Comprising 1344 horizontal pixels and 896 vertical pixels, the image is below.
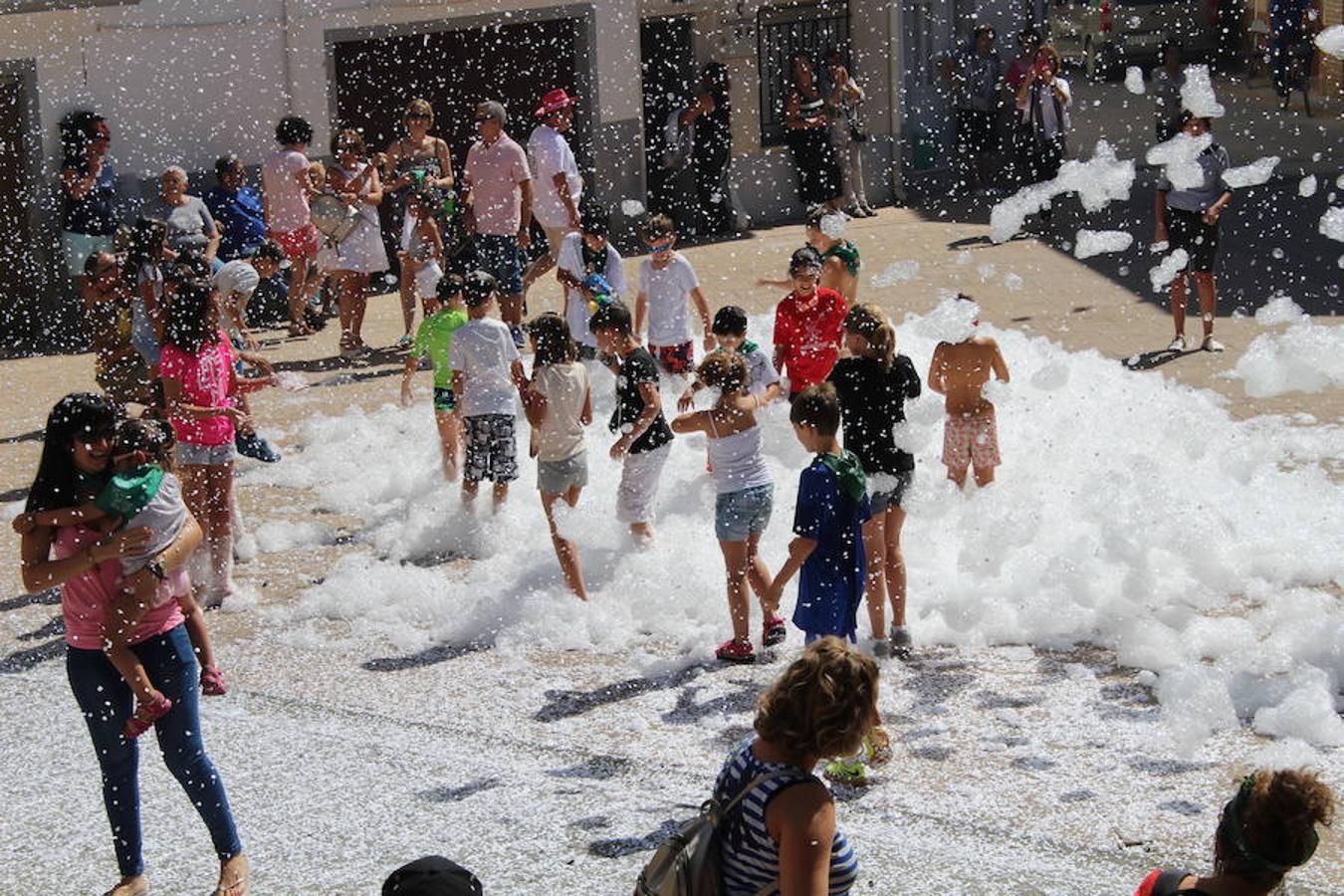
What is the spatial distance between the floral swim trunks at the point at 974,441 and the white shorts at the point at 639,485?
142cm

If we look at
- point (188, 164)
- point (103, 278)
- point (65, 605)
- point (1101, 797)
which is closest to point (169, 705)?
point (65, 605)

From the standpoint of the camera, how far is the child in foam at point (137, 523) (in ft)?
19.9

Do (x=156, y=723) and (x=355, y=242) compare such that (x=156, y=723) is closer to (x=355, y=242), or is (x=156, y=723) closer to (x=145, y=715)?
(x=145, y=715)

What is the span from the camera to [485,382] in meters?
10.0

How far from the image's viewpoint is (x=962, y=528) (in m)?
9.68

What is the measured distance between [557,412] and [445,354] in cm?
182

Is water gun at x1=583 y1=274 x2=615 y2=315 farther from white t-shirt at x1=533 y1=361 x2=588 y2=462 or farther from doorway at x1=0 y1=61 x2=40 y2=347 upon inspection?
doorway at x1=0 y1=61 x2=40 y2=347

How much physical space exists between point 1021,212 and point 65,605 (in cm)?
1379

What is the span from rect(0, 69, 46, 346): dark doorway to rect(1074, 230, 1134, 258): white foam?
339 inches

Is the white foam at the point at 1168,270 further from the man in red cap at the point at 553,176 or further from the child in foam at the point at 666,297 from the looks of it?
the man in red cap at the point at 553,176

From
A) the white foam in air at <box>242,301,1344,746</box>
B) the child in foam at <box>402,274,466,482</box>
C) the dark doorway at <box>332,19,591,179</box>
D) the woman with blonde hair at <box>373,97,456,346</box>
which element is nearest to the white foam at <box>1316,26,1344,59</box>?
the white foam in air at <box>242,301,1344,746</box>

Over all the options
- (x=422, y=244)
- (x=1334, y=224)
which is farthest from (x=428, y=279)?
(x=1334, y=224)

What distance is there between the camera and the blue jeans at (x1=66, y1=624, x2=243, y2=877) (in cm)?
610

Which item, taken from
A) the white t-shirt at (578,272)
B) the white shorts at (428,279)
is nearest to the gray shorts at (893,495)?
the white t-shirt at (578,272)
